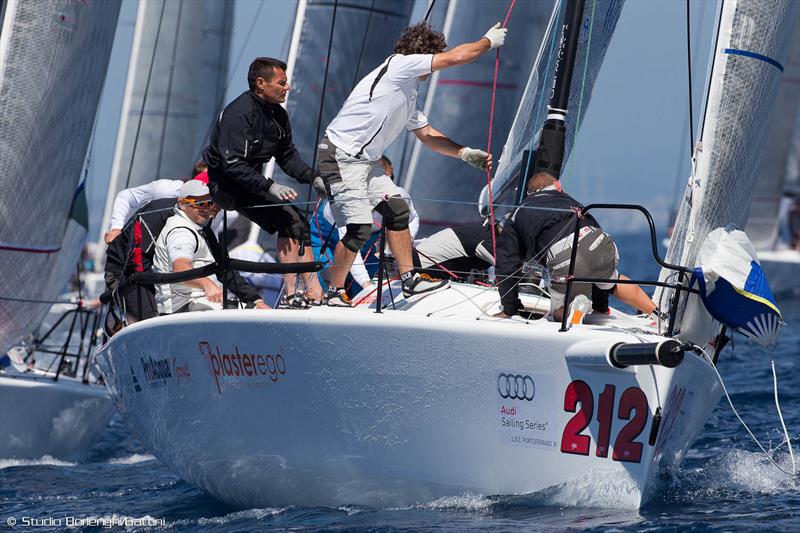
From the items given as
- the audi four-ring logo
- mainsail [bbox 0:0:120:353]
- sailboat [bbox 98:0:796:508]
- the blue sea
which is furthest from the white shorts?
mainsail [bbox 0:0:120:353]

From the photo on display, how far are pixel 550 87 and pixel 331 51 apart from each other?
560 cm

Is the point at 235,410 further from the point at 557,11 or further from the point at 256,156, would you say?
the point at 557,11

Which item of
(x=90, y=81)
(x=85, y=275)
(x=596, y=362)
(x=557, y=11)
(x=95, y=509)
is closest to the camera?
(x=596, y=362)

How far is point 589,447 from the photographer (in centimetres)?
562

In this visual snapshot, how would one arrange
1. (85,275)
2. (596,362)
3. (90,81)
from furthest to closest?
(85,275)
(90,81)
(596,362)

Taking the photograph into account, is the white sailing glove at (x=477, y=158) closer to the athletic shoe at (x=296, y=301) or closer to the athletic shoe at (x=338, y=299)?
the athletic shoe at (x=338, y=299)

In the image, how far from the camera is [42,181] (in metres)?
9.75

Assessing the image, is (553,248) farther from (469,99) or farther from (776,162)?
(776,162)

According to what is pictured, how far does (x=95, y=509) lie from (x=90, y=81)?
12.9 ft

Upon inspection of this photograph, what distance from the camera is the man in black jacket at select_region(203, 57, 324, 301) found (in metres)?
6.48

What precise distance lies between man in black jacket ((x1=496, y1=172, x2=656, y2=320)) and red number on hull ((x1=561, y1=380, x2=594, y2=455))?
48 cm

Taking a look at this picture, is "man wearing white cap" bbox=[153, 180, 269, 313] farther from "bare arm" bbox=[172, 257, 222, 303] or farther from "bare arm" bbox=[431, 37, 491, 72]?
"bare arm" bbox=[431, 37, 491, 72]

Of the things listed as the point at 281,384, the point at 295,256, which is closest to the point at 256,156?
the point at 295,256

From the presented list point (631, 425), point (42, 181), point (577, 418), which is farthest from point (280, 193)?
point (42, 181)
